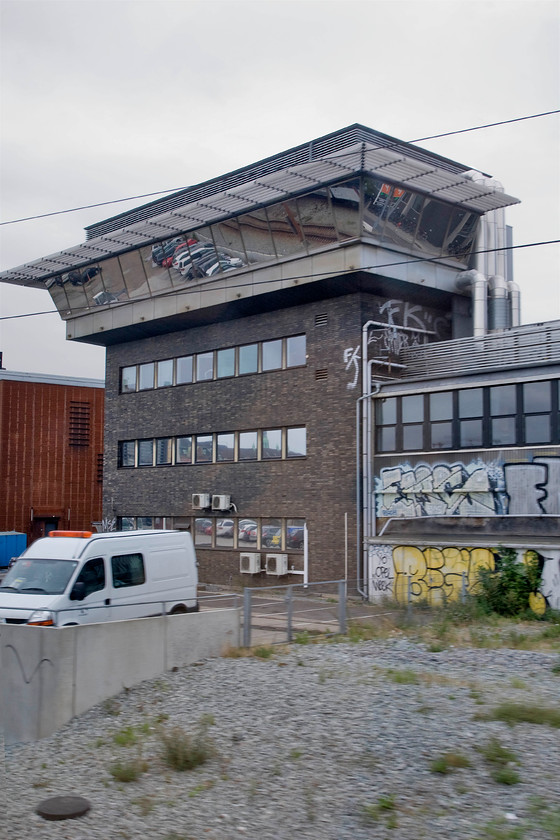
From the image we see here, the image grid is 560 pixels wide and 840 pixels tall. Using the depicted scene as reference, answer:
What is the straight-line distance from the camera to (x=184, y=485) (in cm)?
3155

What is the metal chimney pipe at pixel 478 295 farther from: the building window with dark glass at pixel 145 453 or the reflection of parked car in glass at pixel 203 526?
the building window with dark glass at pixel 145 453

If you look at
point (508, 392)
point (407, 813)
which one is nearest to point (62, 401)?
point (508, 392)

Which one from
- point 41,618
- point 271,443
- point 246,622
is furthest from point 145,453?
point 41,618

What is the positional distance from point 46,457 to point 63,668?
1447 inches

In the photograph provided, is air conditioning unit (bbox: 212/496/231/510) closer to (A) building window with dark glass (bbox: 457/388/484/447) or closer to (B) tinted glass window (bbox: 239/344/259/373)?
(B) tinted glass window (bbox: 239/344/259/373)

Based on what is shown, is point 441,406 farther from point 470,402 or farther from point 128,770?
point 128,770

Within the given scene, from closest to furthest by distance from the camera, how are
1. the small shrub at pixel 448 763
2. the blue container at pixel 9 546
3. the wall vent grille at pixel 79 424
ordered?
the small shrub at pixel 448 763 < the blue container at pixel 9 546 < the wall vent grille at pixel 79 424

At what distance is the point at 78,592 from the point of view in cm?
1426

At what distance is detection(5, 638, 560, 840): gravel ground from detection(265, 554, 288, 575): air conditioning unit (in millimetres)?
15066

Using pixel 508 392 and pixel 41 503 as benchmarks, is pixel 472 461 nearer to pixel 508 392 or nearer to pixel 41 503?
pixel 508 392

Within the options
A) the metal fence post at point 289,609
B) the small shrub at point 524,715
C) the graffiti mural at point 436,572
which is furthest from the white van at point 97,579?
the graffiti mural at point 436,572

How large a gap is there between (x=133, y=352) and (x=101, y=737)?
25366 mm

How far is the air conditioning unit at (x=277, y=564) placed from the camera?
2717 cm

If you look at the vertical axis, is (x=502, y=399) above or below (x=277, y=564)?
above
